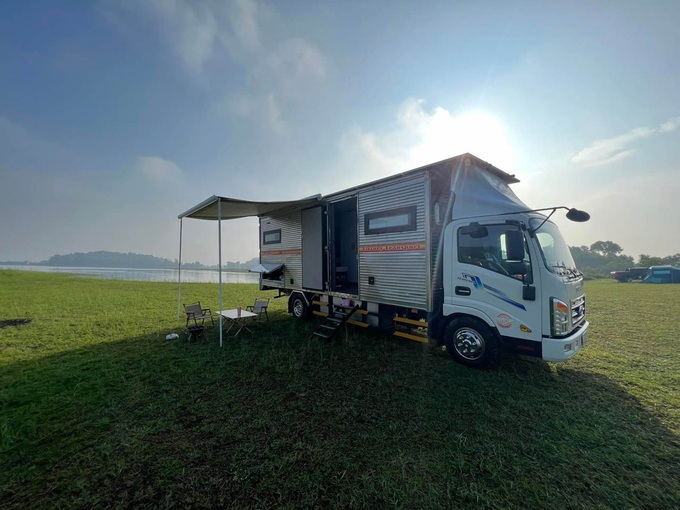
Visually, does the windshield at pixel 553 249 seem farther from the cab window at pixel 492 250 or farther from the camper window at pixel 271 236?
the camper window at pixel 271 236

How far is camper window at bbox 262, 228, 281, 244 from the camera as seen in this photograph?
9281 mm

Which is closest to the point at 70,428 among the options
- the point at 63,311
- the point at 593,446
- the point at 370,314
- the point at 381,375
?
the point at 381,375

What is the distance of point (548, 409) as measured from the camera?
3568 mm

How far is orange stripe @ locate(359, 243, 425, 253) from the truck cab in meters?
0.52

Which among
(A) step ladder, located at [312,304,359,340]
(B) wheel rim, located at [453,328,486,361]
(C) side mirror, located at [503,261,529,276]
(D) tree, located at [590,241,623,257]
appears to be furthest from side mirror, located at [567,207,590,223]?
(D) tree, located at [590,241,623,257]

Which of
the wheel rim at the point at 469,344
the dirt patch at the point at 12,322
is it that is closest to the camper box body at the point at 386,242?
the wheel rim at the point at 469,344

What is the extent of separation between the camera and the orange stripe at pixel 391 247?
5.30m

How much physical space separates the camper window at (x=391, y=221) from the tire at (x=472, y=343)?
204cm

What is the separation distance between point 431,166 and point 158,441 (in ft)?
18.7

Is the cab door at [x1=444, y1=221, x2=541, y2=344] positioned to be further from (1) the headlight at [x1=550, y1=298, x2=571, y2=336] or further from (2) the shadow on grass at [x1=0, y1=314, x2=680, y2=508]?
(2) the shadow on grass at [x1=0, y1=314, x2=680, y2=508]

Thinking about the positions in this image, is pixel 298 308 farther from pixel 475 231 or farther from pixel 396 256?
pixel 475 231

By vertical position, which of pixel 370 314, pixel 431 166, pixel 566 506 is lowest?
pixel 566 506

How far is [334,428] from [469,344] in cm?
294

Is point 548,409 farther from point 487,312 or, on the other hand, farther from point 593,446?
point 487,312
